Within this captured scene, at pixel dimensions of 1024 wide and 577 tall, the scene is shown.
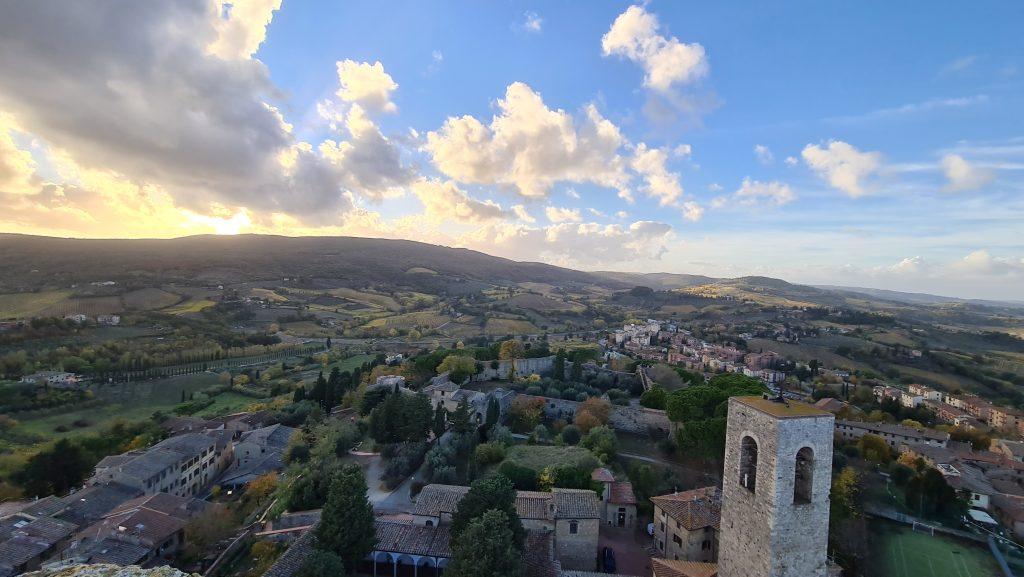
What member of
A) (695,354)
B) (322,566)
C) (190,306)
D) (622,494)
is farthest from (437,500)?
(190,306)

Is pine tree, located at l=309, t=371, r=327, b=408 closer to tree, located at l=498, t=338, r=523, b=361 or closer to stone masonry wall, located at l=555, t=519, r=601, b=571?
tree, located at l=498, t=338, r=523, b=361

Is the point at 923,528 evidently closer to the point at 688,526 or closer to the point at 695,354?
the point at 688,526

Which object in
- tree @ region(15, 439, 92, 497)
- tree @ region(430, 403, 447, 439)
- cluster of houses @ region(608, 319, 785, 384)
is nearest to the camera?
tree @ region(15, 439, 92, 497)

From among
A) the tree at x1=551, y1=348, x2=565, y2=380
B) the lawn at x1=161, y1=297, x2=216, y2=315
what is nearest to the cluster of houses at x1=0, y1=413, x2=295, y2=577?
the tree at x1=551, y1=348, x2=565, y2=380

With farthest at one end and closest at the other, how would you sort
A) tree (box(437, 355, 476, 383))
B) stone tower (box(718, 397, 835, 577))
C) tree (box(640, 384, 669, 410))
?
tree (box(437, 355, 476, 383)) < tree (box(640, 384, 669, 410)) < stone tower (box(718, 397, 835, 577))

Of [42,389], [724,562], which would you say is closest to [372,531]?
[724,562]
